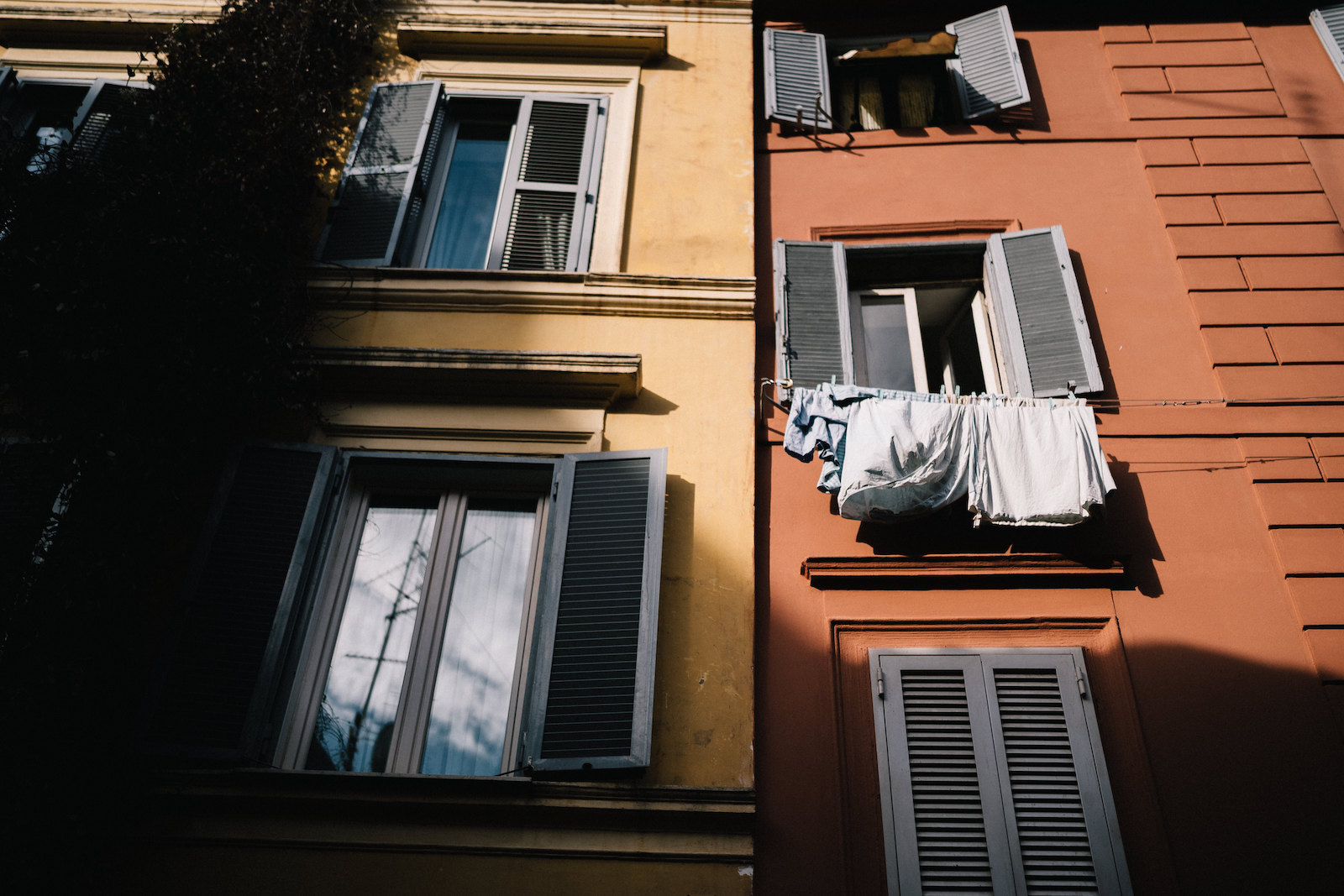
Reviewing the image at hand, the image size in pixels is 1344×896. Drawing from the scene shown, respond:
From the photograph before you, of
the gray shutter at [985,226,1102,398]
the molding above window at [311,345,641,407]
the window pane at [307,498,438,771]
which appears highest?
the gray shutter at [985,226,1102,398]

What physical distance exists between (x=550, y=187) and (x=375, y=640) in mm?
3405

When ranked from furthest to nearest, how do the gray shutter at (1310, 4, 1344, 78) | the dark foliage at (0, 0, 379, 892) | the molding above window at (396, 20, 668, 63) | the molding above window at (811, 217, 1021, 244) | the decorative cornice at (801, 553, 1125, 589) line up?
the molding above window at (396, 20, 668, 63) → the gray shutter at (1310, 4, 1344, 78) → the molding above window at (811, 217, 1021, 244) → the decorative cornice at (801, 553, 1125, 589) → the dark foliage at (0, 0, 379, 892)

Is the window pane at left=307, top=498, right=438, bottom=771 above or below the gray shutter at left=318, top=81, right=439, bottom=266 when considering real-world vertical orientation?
below

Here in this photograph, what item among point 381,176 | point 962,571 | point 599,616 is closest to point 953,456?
point 962,571

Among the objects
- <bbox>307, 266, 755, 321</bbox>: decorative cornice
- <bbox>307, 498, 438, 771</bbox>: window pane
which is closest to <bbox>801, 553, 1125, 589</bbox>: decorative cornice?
<bbox>307, 266, 755, 321</bbox>: decorative cornice

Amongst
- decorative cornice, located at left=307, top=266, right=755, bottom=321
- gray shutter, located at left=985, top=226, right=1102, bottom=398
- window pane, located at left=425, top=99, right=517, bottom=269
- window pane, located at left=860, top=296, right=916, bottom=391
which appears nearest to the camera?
gray shutter, located at left=985, top=226, right=1102, bottom=398

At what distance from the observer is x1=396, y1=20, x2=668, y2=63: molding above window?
743 centimetres

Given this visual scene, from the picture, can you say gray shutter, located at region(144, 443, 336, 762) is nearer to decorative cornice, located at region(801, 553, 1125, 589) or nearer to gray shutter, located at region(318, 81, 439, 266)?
gray shutter, located at region(318, 81, 439, 266)

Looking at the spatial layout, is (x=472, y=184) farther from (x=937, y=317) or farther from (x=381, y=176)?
(x=937, y=317)

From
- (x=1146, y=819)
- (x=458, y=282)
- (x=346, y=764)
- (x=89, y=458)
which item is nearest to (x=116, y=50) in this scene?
(x=458, y=282)

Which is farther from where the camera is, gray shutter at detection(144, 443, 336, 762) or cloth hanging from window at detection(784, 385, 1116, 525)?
cloth hanging from window at detection(784, 385, 1116, 525)

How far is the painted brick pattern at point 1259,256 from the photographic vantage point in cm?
508

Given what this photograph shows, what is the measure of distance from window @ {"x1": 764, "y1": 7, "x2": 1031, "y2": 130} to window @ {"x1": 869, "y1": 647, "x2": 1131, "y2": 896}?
170 inches

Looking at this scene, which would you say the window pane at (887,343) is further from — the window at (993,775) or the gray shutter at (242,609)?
the gray shutter at (242,609)
